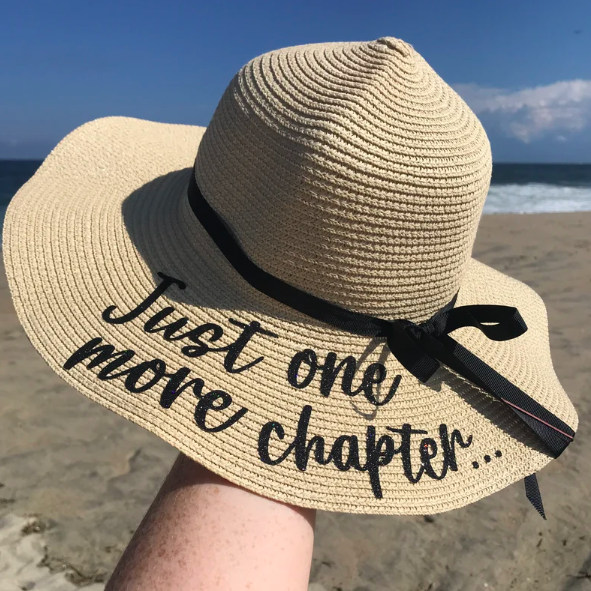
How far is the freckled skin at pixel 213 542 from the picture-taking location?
0.70 m

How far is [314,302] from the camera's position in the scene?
95cm

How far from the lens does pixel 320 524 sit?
221 centimetres

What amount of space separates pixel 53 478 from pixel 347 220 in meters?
2.13

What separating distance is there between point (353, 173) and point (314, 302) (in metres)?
0.23

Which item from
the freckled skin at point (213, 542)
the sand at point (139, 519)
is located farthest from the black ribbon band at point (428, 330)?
the sand at point (139, 519)

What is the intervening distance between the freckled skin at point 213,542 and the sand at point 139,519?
1.35 metres

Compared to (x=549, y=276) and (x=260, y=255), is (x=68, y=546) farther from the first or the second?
(x=549, y=276)

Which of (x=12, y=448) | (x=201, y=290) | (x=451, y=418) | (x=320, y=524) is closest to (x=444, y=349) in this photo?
(x=451, y=418)

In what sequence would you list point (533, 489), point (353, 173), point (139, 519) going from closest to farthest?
1. point (353, 173)
2. point (533, 489)
3. point (139, 519)

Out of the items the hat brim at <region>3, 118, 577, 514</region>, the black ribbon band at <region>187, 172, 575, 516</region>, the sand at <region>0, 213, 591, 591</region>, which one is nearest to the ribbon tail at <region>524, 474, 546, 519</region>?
the black ribbon band at <region>187, 172, 575, 516</region>

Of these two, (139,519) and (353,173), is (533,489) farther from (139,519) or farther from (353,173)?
(139,519)

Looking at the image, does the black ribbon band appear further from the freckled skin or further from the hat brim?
the freckled skin

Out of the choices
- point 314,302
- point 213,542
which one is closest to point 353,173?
point 314,302

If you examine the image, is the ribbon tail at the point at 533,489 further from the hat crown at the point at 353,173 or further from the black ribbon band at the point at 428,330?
the hat crown at the point at 353,173
